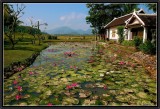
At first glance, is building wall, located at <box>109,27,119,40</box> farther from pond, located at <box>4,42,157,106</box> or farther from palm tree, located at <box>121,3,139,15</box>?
pond, located at <box>4,42,157,106</box>

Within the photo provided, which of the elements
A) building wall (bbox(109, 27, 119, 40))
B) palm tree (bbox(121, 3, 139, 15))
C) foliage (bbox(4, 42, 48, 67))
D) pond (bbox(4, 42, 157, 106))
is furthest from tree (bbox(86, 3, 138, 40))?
pond (bbox(4, 42, 157, 106))

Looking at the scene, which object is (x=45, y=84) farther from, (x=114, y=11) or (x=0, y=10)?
(x=114, y=11)

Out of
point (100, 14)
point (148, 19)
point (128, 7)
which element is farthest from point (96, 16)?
point (148, 19)

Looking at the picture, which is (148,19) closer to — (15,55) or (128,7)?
(15,55)

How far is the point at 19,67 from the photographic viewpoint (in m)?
9.98

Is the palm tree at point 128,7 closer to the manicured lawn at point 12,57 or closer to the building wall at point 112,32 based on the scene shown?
the building wall at point 112,32

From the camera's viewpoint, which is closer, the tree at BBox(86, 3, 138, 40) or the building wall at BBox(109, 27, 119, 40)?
the building wall at BBox(109, 27, 119, 40)

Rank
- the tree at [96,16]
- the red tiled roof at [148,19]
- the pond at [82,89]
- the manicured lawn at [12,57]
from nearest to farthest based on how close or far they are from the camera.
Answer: the pond at [82,89]
the manicured lawn at [12,57]
the red tiled roof at [148,19]
the tree at [96,16]

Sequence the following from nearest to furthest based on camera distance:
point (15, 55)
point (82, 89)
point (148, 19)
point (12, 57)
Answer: point (82, 89) → point (12, 57) → point (15, 55) → point (148, 19)

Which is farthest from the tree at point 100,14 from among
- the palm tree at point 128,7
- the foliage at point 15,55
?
the foliage at point 15,55

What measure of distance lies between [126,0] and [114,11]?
36738 millimetres

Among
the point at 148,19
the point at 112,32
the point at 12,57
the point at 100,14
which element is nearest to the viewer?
the point at 12,57

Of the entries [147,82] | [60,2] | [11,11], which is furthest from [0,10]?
[11,11]

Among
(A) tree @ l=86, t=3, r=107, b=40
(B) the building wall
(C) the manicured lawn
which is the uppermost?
(A) tree @ l=86, t=3, r=107, b=40
